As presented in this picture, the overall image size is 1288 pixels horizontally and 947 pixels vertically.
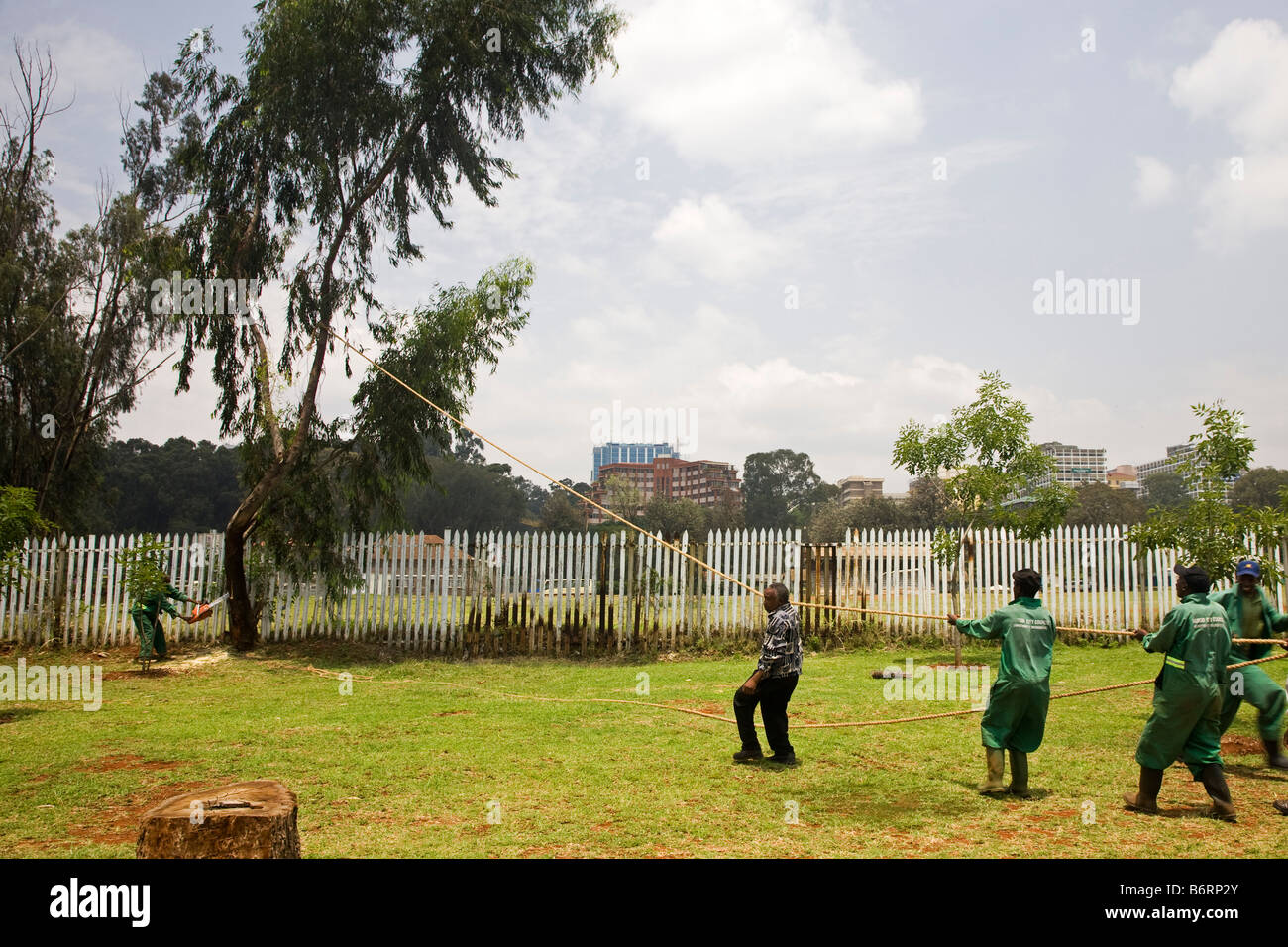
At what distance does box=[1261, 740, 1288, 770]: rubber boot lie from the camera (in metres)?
7.29

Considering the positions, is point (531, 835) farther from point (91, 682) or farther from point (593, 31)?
point (593, 31)

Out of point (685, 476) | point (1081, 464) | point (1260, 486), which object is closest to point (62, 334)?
point (1260, 486)

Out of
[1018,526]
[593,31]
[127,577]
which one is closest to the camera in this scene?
[127,577]

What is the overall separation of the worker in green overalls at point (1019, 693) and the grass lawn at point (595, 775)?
0.25 meters

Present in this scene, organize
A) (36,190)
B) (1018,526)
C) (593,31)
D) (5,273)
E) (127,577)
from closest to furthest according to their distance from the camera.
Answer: (127,577)
(1018,526)
(593,31)
(5,273)
(36,190)

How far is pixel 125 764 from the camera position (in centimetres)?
780

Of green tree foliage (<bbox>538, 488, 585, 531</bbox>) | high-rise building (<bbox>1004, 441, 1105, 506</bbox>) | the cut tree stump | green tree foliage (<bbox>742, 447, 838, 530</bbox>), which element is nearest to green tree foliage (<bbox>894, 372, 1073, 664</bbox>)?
high-rise building (<bbox>1004, 441, 1105, 506</bbox>)

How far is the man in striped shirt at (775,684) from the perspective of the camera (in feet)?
25.0

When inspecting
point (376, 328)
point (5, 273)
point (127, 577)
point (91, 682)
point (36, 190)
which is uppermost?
point (36, 190)

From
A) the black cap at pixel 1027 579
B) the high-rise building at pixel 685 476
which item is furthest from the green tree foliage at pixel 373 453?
the high-rise building at pixel 685 476
